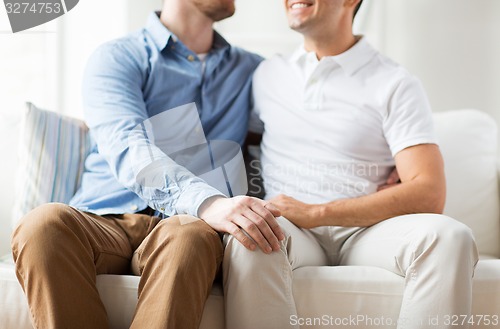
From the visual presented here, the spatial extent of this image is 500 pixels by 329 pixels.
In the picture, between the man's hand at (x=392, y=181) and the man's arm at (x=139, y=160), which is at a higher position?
the man's arm at (x=139, y=160)

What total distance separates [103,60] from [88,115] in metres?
0.17

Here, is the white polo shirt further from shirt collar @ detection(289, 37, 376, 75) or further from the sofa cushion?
the sofa cushion

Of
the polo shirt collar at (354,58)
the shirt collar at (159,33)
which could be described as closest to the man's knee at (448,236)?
the polo shirt collar at (354,58)

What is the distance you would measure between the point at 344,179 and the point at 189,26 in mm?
655

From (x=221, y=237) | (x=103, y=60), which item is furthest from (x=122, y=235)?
(x=103, y=60)

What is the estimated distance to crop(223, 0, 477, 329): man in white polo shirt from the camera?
4.70 feet

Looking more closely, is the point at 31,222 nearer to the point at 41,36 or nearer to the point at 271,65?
the point at 271,65

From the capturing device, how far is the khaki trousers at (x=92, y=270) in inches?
52.6

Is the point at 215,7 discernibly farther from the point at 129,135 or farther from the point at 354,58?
Answer: the point at 129,135

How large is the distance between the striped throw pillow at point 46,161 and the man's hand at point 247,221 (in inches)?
21.9

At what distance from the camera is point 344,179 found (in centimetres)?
185

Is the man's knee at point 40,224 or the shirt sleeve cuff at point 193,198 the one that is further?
the shirt sleeve cuff at point 193,198

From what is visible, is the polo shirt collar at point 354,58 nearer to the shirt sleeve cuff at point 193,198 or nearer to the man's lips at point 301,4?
the man's lips at point 301,4

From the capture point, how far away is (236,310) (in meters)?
1.42
